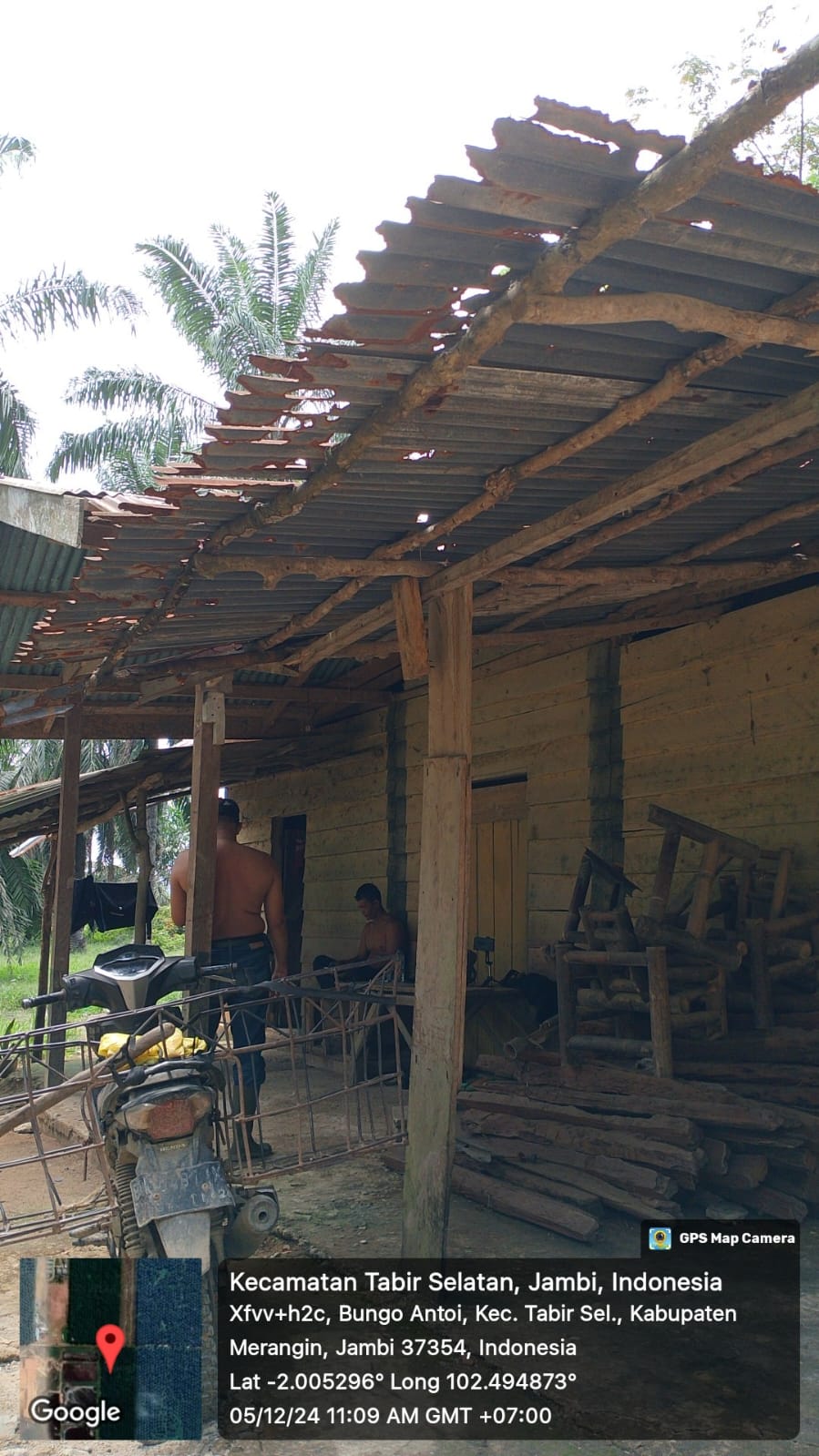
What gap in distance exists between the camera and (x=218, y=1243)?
3.55 m

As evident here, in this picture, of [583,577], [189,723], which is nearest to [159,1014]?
[583,577]

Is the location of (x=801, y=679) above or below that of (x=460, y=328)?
below

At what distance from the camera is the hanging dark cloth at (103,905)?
596 inches

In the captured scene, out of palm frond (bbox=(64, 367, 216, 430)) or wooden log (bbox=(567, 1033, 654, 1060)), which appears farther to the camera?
palm frond (bbox=(64, 367, 216, 430))

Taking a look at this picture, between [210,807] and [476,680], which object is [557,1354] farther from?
[476,680]

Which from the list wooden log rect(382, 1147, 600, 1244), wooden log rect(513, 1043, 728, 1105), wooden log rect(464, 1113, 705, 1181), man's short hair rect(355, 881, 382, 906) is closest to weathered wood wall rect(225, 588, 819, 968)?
man's short hair rect(355, 881, 382, 906)

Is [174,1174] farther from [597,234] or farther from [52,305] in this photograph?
[52,305]

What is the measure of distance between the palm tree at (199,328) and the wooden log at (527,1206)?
18.9m

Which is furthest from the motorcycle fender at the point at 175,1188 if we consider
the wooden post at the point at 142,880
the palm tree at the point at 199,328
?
the palm tree at the point at 199,328

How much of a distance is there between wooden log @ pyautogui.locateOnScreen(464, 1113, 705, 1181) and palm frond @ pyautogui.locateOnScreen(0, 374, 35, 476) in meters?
19.1

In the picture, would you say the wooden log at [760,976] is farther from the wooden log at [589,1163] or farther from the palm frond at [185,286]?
the palm frond at [185,286]

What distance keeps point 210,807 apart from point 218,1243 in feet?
13.5

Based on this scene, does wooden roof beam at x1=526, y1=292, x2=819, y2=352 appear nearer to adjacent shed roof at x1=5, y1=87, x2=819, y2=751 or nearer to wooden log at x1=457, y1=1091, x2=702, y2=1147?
adjacent shed roof at x1=5, y1=87, x2=819, y2=751

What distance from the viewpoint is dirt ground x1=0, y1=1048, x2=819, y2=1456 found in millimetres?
3367
